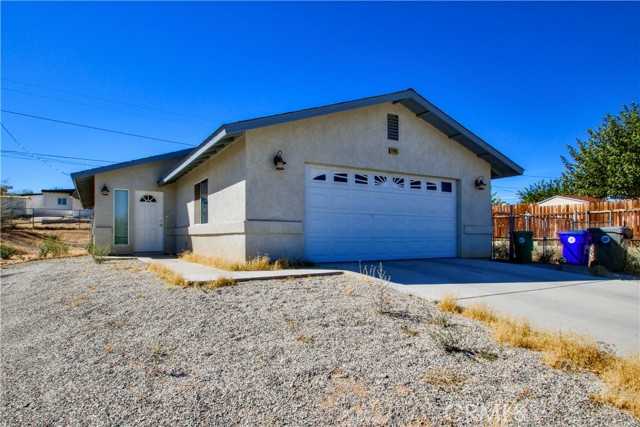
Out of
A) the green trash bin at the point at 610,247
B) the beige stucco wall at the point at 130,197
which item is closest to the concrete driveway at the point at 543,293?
the green trash bin at the point at 610,247

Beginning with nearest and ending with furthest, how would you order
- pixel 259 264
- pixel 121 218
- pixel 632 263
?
pixel 259 264, pixel 632 263, pixel 121 218

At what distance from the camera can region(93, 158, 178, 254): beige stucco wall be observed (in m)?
14.0

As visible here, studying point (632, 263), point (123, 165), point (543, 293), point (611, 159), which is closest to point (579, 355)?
point (543, 293)

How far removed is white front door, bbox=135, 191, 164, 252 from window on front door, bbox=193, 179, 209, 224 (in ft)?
10.7

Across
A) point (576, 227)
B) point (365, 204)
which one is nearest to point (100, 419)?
point (365, 204)

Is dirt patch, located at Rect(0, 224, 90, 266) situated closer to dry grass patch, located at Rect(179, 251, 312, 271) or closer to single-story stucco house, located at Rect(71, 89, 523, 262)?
single-story stucco house, located at Rect(71, 89, 523, 262)

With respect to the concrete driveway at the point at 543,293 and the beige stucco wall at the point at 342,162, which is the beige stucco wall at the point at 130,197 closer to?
the beige stucco wall at the point at 342,162

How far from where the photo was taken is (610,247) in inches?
383

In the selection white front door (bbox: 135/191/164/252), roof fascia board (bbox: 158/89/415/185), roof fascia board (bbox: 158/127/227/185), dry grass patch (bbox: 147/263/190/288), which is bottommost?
dry grass patch (bbox: 147/263/190/288)

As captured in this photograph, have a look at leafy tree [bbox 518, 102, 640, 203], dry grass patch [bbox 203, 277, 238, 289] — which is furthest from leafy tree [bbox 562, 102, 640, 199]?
dry grass patch [bbox 203, 277, 238, 289]

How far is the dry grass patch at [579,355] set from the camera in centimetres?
277

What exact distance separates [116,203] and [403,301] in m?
12.7

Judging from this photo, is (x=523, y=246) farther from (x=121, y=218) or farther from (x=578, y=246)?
(x=121, y=218)

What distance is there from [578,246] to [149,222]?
1459cm
